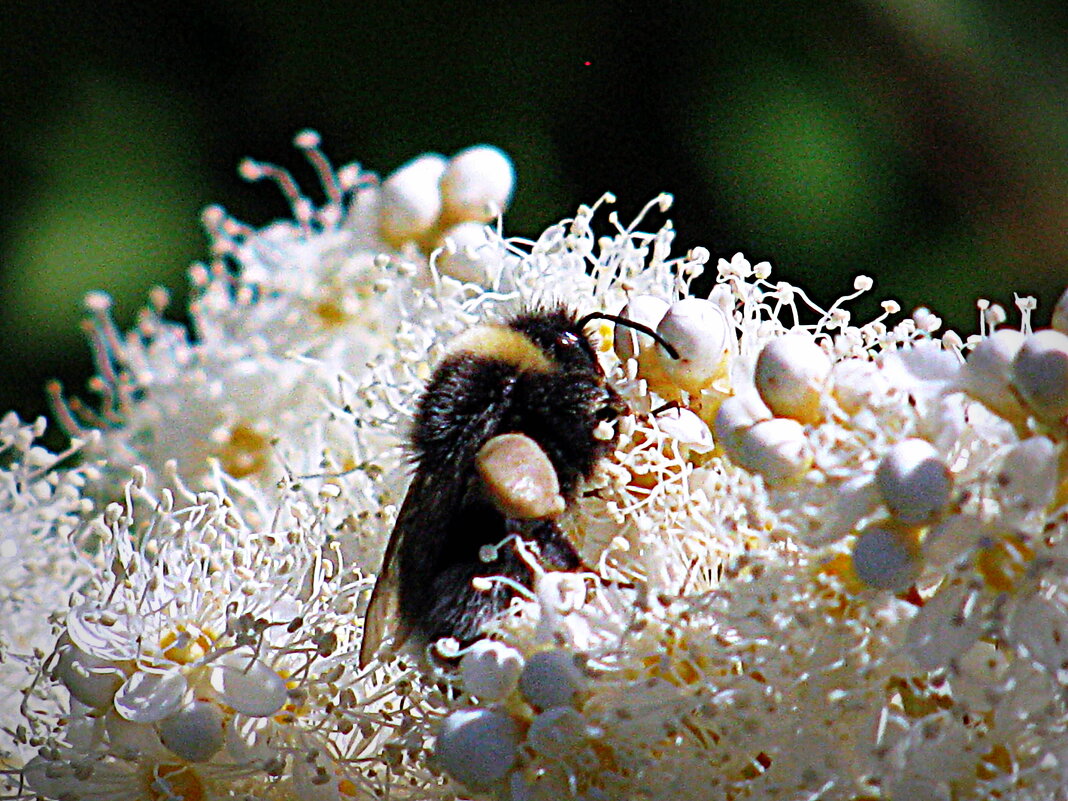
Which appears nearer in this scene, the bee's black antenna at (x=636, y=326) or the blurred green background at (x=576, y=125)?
the bee's black antenna at (x=636, y=326)

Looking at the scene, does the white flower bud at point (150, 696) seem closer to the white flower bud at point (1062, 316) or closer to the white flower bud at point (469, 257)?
the white flower bud at point (469, 257)

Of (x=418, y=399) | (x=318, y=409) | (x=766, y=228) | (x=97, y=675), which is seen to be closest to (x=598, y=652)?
(x=418, y=399)

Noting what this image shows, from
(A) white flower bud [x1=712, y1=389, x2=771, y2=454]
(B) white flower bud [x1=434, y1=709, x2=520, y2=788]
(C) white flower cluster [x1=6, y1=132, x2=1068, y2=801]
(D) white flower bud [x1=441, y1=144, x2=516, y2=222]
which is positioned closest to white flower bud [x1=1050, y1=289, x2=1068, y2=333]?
(C) white flower cluster [x1=6, y1=132, x2=1068, y2=801]

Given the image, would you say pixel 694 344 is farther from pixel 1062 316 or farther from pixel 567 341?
pixel 1062 316

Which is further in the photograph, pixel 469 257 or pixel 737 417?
pixel 469 257

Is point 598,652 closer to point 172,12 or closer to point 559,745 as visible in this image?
point 559,745

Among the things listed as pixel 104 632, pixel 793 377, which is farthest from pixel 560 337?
pixel 104 632

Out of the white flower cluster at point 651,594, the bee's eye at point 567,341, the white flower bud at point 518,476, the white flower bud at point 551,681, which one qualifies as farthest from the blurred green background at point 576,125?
the white flower bud at point 551,681
